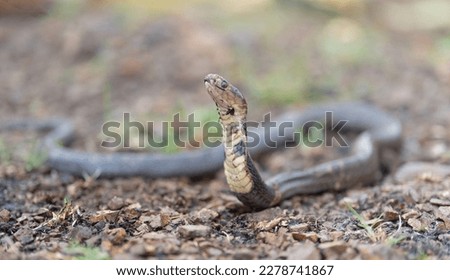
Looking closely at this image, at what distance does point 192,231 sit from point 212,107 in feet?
12.9

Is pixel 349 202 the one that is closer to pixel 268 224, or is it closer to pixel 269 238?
pixel 268 224

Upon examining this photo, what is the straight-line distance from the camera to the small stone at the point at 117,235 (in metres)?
3.70

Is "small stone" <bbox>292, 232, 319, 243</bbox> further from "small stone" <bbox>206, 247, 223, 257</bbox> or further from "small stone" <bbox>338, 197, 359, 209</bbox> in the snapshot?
"small stone" <bbox>338, 197, 359, 209</bbox>

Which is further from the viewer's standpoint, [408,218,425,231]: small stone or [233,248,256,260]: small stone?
[408,218,425,231]: small stone

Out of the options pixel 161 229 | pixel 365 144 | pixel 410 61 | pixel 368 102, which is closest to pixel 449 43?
pixel 410 61

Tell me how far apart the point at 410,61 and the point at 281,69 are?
2384mm

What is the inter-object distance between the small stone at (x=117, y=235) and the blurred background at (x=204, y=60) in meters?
3.04

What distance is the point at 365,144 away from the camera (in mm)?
6395

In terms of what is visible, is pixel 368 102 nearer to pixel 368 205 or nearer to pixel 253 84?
pixel 253 84

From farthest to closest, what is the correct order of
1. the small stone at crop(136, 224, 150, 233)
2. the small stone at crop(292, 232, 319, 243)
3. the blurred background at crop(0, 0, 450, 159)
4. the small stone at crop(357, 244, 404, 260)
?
the blurred background at crop(0, 0, 450, 159), the small stone at crop(136, 224, 150, 233), the small stone at crop(292, 232, 319, 243), the small stone at crop(357, 244, 404, 260)

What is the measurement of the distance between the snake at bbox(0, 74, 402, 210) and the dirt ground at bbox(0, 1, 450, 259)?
0.43ft

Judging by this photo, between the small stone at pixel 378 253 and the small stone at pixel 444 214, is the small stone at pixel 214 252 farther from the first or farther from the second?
the small stone at pixel 444 214

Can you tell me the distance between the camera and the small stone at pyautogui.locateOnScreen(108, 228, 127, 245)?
3697 mm

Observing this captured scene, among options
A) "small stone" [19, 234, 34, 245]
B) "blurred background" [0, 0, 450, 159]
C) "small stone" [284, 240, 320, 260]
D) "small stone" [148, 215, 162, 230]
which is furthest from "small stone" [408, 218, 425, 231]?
"small stone" [19, 234, 34, 245]
